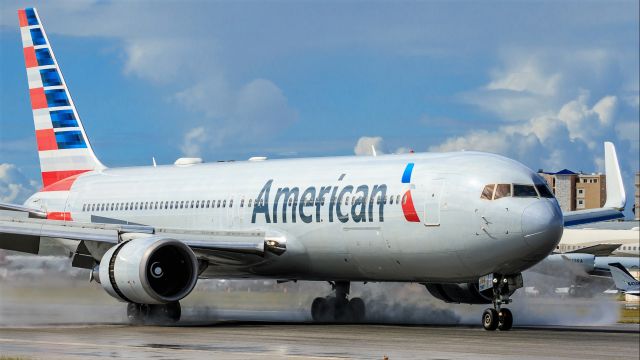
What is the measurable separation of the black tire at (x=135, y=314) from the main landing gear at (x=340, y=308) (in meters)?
5.35

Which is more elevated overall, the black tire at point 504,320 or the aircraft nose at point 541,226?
the aircraft nose at point 541,226

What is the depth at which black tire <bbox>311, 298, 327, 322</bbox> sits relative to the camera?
34.1 m

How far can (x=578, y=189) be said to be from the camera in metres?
177

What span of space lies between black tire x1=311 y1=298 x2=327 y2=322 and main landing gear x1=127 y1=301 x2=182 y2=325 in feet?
15.2

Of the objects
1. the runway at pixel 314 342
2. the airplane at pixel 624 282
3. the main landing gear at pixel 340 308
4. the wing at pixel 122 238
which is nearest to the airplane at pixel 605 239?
the airplane at pixel 624 282

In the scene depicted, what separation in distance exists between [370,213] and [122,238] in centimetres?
625

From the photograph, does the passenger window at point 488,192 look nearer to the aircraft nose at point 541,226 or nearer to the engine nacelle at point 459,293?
the aircraft nose at point 541,226

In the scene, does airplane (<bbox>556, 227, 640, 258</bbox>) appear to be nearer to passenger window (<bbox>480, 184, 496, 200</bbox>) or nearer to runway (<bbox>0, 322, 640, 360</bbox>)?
runway (<bbox>0, 322, 640, 360</bbox>)

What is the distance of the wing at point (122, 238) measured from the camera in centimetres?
2944

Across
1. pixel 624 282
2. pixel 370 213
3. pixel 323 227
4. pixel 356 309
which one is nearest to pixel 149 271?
pixel 323 227

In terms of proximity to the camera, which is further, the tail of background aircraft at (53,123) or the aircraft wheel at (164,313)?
the tail of background aircraft at (53,123)

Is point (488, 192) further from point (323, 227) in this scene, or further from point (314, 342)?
point (314, 342)

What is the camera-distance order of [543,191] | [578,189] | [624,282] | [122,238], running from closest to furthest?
1. [543,191]
2. [122,238]
3. [624,282]
4. [578,189]

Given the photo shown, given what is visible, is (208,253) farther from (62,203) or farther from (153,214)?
(62,203)
